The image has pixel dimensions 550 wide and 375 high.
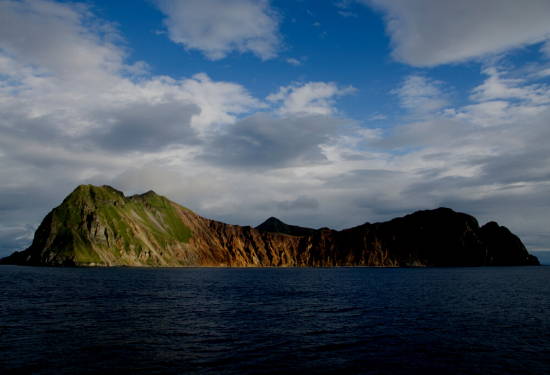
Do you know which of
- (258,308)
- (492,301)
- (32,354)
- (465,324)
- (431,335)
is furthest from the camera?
(492,301)

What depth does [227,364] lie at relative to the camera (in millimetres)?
25000

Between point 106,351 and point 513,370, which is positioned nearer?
point 513,370

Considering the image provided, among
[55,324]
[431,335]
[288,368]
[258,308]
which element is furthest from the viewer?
[258,308]

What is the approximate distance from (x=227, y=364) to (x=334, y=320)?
2010 centimetres

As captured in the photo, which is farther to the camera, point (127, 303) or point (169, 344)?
point (127, 303)

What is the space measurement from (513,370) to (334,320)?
19654 mm

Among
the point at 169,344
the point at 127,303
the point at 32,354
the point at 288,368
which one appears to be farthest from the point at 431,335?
the point at 127,303

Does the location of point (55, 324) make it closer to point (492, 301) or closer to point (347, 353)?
point (347, 353)

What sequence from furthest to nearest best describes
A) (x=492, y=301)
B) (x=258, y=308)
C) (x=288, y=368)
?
(x=492, y=301) → (x=258, y=308) → (x=288, y=368)

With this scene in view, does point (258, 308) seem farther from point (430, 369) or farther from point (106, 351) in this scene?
point (430, 369)

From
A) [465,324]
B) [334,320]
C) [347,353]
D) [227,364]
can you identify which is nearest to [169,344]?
[227,364]

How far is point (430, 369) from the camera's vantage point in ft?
82.7

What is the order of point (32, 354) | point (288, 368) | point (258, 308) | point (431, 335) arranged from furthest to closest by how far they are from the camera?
point (258, 308), point (431, 335), point (32, 354), point (288, 368)

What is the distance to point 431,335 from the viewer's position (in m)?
34.9
